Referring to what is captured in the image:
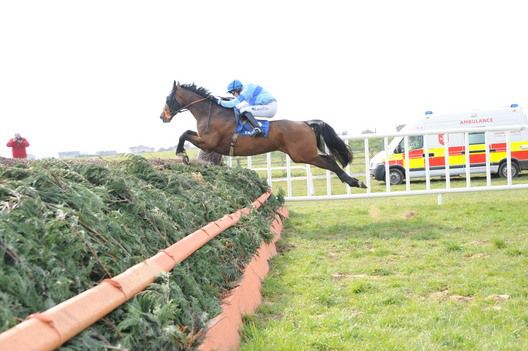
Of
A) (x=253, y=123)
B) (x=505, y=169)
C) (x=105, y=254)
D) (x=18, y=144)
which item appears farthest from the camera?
(x=505, y=169)

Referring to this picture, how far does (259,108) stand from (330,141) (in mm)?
1452

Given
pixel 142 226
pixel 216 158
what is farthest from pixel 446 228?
pixel 142 226

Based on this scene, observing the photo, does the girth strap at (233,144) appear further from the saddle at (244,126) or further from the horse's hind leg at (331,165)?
the horse's hind leg at (331,165)

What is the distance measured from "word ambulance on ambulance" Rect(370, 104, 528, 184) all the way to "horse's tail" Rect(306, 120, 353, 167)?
12.1 metres

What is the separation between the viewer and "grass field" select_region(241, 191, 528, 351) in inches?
136

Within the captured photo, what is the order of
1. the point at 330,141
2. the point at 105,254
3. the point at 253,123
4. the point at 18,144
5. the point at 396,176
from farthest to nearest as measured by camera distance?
the point at 396,176 < the point at 18,144 < the point at 330,141 < the point at 253,123 < the point at 105,254

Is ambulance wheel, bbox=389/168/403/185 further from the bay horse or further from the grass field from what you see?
the grass field

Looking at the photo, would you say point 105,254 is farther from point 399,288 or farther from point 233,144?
point 233,144

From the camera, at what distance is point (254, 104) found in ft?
31.6

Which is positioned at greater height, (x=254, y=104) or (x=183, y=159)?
(x=254, y=104)

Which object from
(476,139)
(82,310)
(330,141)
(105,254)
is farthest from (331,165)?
(476,139)

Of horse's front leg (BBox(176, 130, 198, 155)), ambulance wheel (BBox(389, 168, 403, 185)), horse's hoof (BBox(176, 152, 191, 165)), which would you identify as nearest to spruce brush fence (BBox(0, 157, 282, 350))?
horse's hoof (BBox(176, 152, 191, 165))

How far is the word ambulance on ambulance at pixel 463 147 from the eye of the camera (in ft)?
70.9

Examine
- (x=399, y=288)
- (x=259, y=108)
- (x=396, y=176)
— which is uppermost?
(x=259, y=108)
